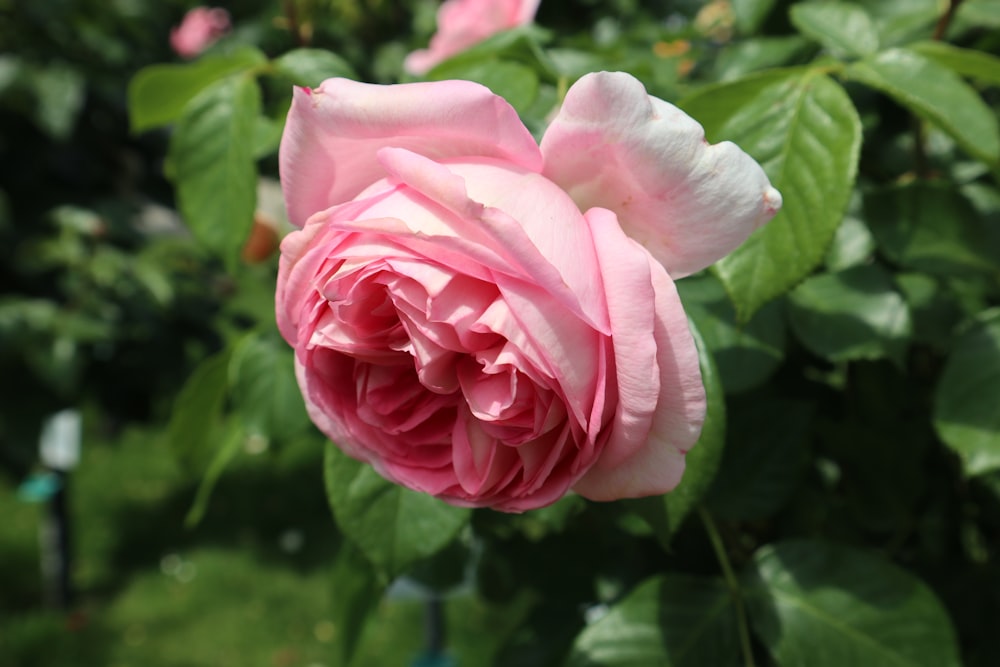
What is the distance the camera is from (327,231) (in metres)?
0.41

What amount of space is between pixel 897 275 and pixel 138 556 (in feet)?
9.43

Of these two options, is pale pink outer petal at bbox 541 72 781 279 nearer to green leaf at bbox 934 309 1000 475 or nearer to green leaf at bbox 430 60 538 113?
green leaf at bbox 430 60 538 113

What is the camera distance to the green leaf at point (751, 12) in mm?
790

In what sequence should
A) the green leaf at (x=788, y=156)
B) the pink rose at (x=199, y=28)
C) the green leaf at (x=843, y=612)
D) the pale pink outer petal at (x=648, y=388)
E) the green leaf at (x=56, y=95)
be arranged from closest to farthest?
the pale pink outer petal at (x=648, y=388) → the green leaf at (x=788, y=156) → the green leaf at (x=843, y=612) → the green leaf at (x=56, y=95) → the pink rose at (x=199, y=28)

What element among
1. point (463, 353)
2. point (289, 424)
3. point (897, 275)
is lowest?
point (289, 424)

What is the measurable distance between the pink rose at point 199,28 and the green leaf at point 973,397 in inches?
81.3

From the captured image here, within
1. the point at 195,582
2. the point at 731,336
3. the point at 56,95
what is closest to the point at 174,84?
the point at 731,336

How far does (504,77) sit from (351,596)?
425 millimetres

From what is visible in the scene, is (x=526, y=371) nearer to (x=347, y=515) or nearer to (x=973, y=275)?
(x=347, y=515)

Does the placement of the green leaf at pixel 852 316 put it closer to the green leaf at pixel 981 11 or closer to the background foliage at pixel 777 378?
the background foliage at pixel 777 378

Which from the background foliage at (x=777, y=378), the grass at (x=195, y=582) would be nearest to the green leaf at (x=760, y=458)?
the background foliage at (x=777, y=378)

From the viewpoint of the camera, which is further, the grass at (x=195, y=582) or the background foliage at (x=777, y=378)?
the grass at (x=195, y=582)

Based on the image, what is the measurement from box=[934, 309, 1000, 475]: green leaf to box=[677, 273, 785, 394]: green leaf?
0.38 ft

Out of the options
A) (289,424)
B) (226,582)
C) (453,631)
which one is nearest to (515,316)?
(289,424)
